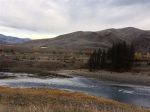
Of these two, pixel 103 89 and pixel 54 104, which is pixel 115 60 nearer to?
pixel 103 89

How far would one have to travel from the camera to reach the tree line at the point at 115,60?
122m

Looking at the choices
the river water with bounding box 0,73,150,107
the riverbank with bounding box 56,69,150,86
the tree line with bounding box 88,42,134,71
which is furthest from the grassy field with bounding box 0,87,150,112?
the tree line with bounding box 88,42,134,71

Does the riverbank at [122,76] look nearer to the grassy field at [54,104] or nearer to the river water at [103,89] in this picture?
the river water at [103,89]

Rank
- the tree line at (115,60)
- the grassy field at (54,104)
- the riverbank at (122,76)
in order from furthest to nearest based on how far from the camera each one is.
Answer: the tree line at (115,60), the riverbank at (122,76), the grassy field at (54,104)

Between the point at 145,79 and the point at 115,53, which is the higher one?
the point at 115,53

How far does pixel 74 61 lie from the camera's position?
482 ft

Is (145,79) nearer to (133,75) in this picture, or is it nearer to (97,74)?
(133,75)

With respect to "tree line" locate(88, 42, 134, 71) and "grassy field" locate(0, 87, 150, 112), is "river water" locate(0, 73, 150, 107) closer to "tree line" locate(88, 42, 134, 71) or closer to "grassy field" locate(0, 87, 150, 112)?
"grassy field" locate(0, 87, 150, 112)

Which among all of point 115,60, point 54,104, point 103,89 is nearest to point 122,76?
point 115,60

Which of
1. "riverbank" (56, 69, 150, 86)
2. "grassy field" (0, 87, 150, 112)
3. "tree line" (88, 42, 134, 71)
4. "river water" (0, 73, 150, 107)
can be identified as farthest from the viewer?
"tree line" (88, 42, 134, 71)

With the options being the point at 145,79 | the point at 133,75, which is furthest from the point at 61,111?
the point at 133,75

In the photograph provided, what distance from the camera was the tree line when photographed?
401 feet

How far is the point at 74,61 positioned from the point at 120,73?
120 ft

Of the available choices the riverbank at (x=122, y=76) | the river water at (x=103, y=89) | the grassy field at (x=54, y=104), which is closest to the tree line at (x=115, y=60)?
the riverbank at (x=122, y=76)
